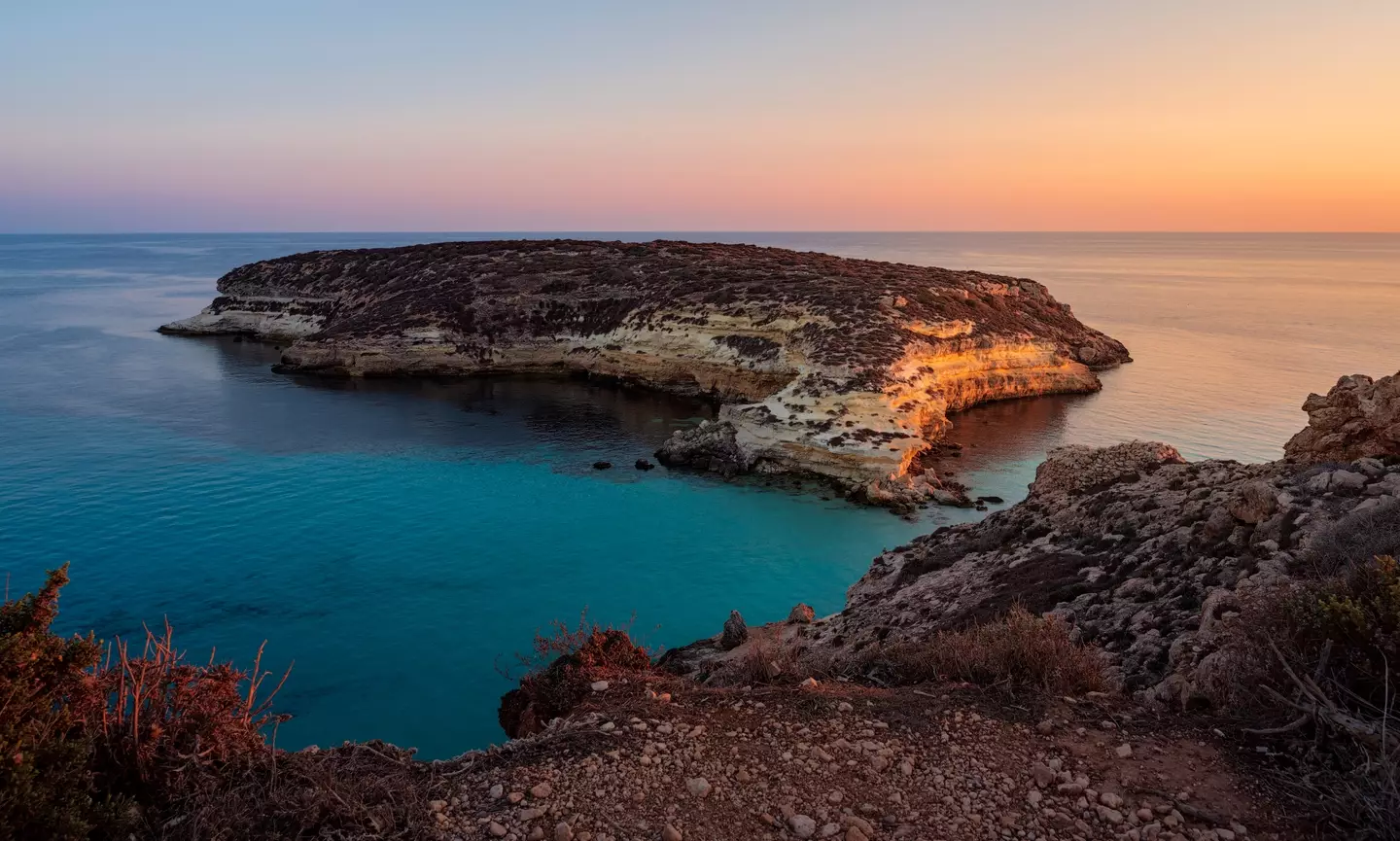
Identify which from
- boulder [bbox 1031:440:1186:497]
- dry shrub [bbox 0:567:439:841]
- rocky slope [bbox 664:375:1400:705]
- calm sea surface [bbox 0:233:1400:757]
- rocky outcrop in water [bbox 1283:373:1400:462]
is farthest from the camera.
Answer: calm sea surface [bbox 0:233:1400:757]

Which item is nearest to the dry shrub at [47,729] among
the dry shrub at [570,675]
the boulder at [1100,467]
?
the dry shrub at [570,675]

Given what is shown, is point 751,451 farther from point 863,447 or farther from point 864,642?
point 864,642

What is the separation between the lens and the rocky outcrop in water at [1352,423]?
12.5 m

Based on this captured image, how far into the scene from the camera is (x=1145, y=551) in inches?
485

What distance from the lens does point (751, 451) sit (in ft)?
109

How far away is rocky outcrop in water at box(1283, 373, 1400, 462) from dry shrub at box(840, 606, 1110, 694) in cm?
713

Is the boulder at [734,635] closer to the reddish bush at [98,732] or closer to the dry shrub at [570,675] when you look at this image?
the dry shrub at [570,675]

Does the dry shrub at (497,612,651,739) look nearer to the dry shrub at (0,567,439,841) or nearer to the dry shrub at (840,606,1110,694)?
the dry shrub at (0,567,439,841)

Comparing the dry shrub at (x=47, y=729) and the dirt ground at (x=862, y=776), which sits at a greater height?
the dry shrub at (x=47, y=729)

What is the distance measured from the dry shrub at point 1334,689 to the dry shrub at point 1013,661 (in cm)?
143

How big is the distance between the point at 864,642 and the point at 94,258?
791 ft

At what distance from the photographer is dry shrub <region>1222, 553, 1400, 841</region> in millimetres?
5691

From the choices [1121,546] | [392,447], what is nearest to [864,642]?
[1121,546]

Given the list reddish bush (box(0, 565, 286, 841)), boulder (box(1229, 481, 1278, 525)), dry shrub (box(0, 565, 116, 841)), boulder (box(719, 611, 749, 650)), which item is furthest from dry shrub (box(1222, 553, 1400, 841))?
boulder (box(719, 611, 749, 650))
